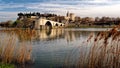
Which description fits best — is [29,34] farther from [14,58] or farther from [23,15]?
[23,15]

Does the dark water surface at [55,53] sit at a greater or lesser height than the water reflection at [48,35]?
greater

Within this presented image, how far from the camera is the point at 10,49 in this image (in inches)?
774

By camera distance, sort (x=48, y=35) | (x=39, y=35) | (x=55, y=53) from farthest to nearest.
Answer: (x=48, y=35) < (x=39, y=35) < (x=55, y=53)

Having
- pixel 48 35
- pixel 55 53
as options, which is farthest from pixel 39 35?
pixel 55 53

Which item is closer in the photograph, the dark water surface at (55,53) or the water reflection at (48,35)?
the dark water surface at (55,53)

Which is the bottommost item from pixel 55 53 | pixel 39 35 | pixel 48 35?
pixel 48 35

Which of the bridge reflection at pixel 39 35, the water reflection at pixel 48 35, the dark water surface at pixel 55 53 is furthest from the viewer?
the water reflection at pixel 48 35

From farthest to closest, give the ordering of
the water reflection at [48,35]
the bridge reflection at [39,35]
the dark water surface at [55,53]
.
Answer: the water reflection at [48,35] < the bridge reflection at [39,35] < the dark water surface at [55,53]

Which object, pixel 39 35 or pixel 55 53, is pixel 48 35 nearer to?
pixel 39 35

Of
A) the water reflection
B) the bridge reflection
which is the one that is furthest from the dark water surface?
the water reflection

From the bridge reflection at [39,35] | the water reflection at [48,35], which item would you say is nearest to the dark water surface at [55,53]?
the bridge reflection at [39,35]

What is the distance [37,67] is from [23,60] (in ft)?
4.33

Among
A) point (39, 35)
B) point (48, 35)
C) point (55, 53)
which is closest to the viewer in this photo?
point (55, 53)

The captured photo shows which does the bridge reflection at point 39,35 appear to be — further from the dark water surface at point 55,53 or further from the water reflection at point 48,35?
the dark water surface at point 55,53
